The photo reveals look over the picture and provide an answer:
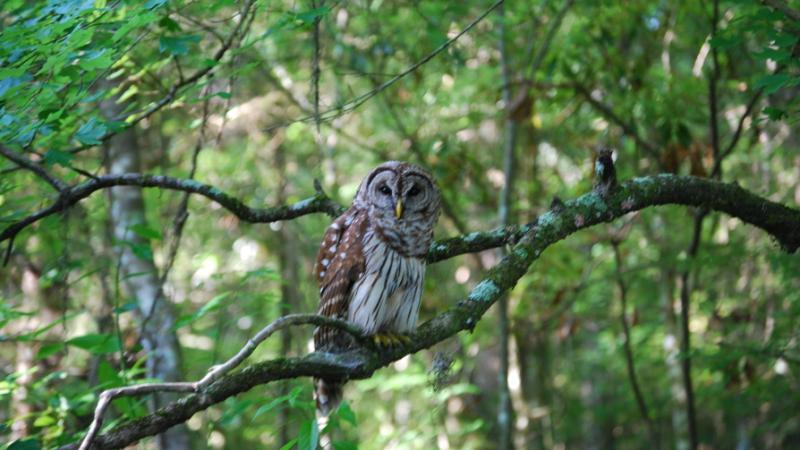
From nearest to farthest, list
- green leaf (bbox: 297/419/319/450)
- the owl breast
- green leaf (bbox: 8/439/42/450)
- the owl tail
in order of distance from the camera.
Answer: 1. green leaf (bbox: 297/419/319/450)
2. green leaf (bbox: 8/439/42/450)
3. the owl breast
4. the owl tail

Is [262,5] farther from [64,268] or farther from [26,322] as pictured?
[26,322]

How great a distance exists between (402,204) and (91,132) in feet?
4.67

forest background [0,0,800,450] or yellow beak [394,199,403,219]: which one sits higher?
forest background [0,0,800,450]

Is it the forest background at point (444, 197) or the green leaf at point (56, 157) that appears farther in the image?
the forest background at point (444, 197)

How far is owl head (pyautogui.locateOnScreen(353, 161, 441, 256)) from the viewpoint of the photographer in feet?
13.0

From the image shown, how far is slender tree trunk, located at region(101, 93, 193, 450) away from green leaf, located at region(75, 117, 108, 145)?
1717 mm

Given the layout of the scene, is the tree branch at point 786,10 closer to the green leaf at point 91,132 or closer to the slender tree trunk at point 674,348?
the green leaf at point 91,132

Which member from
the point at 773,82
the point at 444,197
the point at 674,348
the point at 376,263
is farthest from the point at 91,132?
the point at 674,348

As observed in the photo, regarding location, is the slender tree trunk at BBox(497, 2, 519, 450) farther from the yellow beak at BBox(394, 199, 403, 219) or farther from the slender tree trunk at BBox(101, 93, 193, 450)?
the yellow beak at BBox(394, 199, 403, 219)

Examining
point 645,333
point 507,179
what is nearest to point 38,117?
point 507,179

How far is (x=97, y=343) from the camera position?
415 centimetres

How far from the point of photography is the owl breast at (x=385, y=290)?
390 cm

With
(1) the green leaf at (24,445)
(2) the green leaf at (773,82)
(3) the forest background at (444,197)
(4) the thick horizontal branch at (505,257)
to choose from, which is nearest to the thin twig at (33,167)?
(3) the forest background at (444,197)

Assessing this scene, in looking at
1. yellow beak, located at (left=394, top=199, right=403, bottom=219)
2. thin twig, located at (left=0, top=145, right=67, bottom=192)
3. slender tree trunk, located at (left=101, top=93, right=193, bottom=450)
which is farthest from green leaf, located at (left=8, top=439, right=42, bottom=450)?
slender tree trunk, located at (left=101, top=93, right=193, bottom=450)
